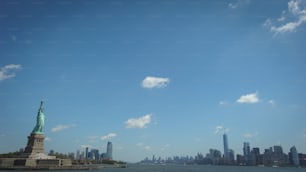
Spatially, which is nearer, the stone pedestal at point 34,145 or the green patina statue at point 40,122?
the stone pedestal at point 34,145

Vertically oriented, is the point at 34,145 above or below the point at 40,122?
below

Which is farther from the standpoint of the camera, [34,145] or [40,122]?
[40,122]

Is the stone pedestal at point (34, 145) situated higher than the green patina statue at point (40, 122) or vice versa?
the green patina statue at point (40, 122)

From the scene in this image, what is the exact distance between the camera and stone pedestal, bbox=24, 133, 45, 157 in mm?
94488

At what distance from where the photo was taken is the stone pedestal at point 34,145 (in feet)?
310

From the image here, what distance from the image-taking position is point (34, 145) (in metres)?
96.2

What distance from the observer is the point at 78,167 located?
355ft

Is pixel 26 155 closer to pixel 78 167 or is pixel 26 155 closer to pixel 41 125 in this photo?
pixel 41 125

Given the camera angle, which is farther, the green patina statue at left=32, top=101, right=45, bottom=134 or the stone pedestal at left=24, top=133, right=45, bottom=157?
the green patina statue at left=32, top=101, right=45, bottom=134

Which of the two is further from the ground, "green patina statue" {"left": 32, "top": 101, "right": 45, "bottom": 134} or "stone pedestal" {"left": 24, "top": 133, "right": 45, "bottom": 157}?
"green patina statue" {"left": 32, "top": 101, "right": 45, "bottom": 134}

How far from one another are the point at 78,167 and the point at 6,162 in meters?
26.4

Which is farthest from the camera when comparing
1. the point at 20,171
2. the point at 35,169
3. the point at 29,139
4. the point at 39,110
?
the point at 39,110

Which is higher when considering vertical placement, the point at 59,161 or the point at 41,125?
the point at 41,125

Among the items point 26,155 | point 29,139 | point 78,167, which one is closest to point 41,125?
point 29,139
